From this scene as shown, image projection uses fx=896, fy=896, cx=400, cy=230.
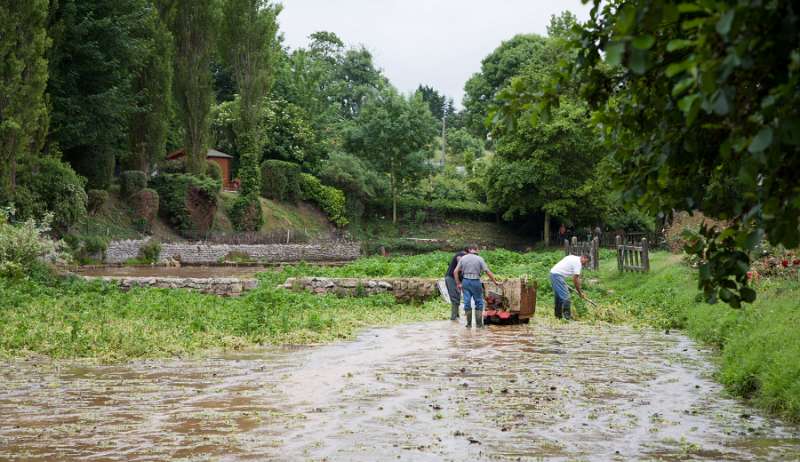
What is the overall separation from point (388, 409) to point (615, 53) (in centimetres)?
633

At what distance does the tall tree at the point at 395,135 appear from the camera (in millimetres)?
63844

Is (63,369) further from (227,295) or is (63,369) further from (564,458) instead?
(227,295)

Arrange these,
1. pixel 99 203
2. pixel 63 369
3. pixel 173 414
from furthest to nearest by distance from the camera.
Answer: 1. pixel 99 203
2. pixel 63 369
3. pixel 173 414

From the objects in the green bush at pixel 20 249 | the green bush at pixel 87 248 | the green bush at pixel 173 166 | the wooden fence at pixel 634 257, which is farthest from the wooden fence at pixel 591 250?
the green bush at pixel 173 166

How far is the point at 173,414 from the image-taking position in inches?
361

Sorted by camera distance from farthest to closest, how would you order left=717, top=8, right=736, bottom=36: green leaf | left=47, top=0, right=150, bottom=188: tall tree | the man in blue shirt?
left=47, top=0, right=150, bottom=188: tall tree, the man in blue shirt, left=717, top=8, right=736, bottom=36: green leaf

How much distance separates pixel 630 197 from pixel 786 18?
185 cm

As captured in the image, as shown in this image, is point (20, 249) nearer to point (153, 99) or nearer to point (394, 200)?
point (153, 99)

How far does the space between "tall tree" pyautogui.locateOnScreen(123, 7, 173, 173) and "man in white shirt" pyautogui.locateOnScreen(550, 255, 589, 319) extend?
3063cm

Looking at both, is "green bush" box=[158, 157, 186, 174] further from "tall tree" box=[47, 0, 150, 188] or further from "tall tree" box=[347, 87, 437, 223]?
"tall tree" box=[347, 87, 437, 223]

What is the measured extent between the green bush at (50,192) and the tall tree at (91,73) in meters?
2.84

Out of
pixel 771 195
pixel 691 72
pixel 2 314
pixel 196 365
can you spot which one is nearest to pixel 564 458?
pixel 771 195

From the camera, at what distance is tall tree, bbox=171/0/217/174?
50.2 m

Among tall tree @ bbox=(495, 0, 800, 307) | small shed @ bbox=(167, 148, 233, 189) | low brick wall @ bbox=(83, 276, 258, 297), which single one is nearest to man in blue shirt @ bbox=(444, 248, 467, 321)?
low brick wall @ bbox=(83, 276, 258, 297)
